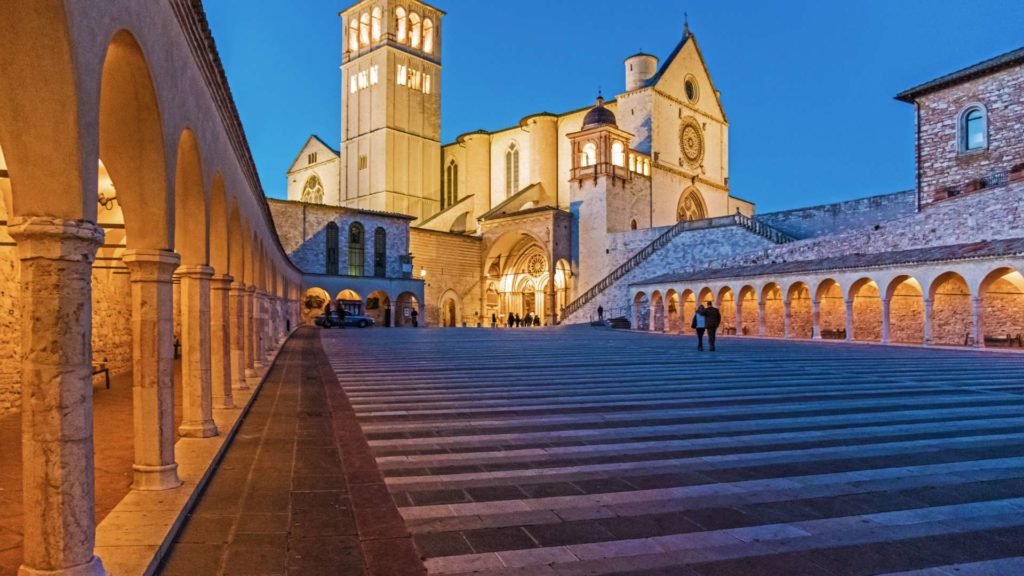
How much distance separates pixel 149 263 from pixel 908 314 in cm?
2847

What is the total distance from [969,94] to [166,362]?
3009 cm

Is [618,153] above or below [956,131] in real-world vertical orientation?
above

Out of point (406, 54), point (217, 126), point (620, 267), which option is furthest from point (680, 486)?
point (406, 54)

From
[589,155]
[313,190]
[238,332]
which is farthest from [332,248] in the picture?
[238,332]

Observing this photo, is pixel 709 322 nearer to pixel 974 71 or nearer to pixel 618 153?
pixel 974 71

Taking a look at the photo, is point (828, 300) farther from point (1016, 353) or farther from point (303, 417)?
point (303, 417)

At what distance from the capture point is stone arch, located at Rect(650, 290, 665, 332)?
123 ft

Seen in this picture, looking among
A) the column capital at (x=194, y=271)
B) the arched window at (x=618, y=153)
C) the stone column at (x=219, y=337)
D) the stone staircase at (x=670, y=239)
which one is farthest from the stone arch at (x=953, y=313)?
the column capital at (x=194, y=271)

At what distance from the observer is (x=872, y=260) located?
24500 millimetres

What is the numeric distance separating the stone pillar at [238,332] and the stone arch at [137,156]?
222 inches

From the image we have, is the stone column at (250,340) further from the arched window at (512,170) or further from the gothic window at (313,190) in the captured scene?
Answer: the gothic window at (313,190)

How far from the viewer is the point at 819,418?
8.24m

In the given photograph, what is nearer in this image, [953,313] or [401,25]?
[953,313]

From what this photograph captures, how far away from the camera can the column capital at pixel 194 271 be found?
6.93 m
